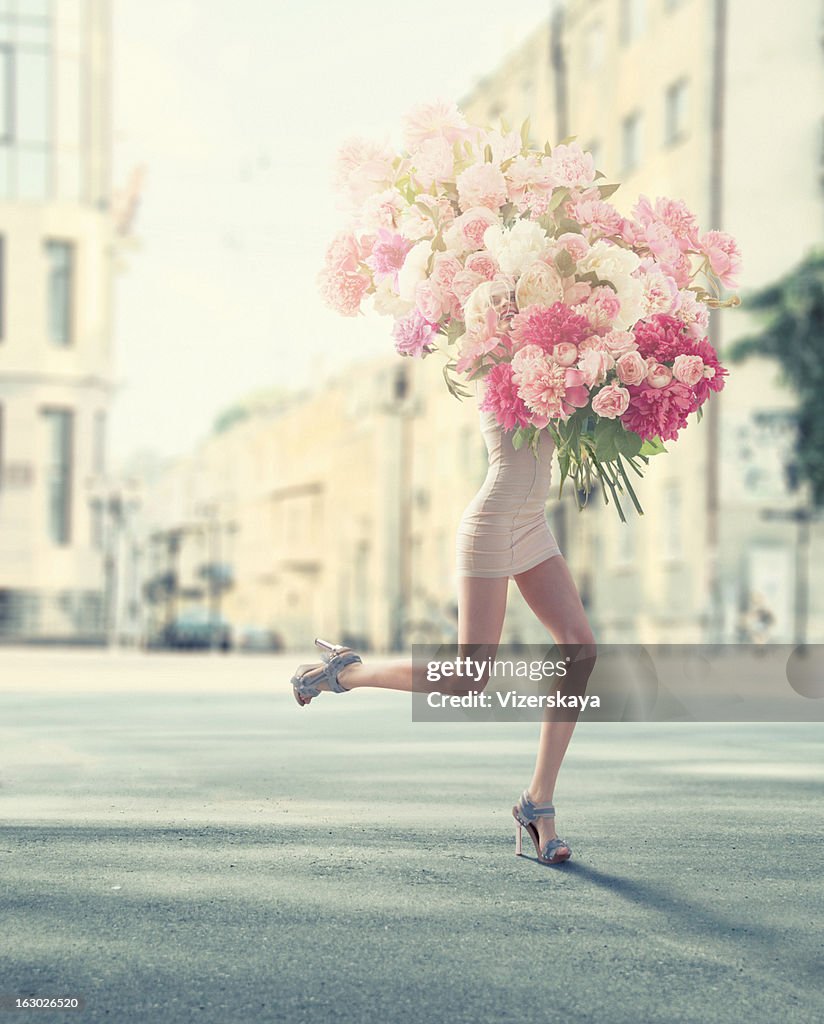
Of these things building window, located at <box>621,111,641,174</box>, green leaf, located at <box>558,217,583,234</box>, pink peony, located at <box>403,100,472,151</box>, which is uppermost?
building window, located at <box>621,111,641,174</box>

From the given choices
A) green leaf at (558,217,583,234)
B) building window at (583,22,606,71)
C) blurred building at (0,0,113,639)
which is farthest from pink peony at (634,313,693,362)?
blurred building at (0,0,113,639)

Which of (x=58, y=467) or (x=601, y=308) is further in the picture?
(x=58, y=467)

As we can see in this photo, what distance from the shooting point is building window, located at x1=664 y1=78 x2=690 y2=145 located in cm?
4072

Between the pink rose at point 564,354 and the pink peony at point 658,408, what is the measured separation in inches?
10.2

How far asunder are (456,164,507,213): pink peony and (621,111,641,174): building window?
37.6 m

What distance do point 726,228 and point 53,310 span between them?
1960 cm

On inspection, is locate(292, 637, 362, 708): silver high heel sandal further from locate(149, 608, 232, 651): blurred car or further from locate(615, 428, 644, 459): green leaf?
locate(149, 608, 232, 651): blurred car

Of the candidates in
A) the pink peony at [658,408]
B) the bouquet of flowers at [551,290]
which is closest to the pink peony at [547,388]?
the bouquet of flowers at [551,290]

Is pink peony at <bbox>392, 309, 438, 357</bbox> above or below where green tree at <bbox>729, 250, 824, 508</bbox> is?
below

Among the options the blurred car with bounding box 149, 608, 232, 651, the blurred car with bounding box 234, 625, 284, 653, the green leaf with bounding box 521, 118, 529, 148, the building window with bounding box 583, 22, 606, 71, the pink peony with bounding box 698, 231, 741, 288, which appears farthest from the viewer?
the blurred car with bounding box 234, 625, 284, 653

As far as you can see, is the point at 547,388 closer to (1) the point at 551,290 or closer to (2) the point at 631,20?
(1) the point at 551,290

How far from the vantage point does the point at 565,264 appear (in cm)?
632

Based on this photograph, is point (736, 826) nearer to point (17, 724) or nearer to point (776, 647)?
point (17, 724)

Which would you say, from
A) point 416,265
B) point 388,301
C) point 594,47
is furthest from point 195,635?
point 416,265
